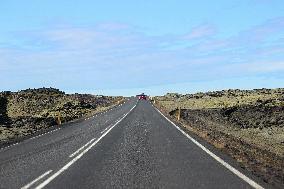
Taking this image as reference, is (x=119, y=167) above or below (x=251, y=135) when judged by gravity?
below

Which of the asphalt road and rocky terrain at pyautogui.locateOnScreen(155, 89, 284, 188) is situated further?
rocky terrain at pyautogui.locateOnScreen(155, 89, 284, 188)

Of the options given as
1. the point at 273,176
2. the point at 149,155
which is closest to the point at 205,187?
the point at 273,176

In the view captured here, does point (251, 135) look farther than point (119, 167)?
Yes

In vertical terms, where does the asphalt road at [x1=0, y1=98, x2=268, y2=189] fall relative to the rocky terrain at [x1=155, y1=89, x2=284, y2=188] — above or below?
below

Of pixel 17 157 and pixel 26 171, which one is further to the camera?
pixel 17 157

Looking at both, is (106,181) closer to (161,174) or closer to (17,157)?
(161,174)

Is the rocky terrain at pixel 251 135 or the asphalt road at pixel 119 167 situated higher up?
the rocky terrain at pixel 251 135

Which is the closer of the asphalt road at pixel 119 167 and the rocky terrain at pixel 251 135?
the asphalt road at pixel 119 167

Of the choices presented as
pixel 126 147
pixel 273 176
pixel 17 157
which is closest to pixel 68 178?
pixel 273 176

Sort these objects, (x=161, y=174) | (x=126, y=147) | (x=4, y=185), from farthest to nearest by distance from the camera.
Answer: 1. (x=126, y=147)
2. (x=161, y=174)
3. (x=4, y=185)

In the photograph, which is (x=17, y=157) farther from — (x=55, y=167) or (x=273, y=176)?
(x=273, y=176)

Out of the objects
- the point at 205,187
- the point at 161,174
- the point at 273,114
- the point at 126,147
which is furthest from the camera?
the point at 273,114

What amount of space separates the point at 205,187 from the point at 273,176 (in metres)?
1.97

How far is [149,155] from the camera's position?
637 inches
